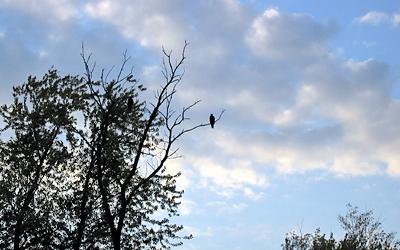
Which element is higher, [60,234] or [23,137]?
→ [23,137]

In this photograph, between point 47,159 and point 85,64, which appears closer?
point 85,64

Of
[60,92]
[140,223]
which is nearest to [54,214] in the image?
[140,223]

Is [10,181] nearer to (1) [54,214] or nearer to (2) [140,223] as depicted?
(1) [54,214]

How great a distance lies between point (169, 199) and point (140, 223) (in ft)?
8.01

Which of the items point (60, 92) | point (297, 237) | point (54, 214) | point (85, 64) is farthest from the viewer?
point (297, 237)

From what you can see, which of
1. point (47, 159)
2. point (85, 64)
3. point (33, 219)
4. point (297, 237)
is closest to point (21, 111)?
point (47, 159)

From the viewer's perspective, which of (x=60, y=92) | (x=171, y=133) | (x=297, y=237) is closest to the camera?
(x=171, y=133)

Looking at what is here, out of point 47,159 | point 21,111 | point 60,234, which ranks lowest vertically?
point 60,234

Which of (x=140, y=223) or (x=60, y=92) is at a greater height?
(x=60, y=92)

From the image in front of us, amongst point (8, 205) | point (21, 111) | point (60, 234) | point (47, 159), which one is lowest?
point (60, 234)

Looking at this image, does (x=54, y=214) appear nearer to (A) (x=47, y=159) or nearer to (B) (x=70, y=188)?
(B) (x=70, y=188)

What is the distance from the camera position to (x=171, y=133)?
15.1m

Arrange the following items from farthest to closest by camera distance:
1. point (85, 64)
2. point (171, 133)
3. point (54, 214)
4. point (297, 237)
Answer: point (297, 237) → point (54, 214) → point (85, 64) → point (171, 133)

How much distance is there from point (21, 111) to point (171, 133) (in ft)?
41.5
